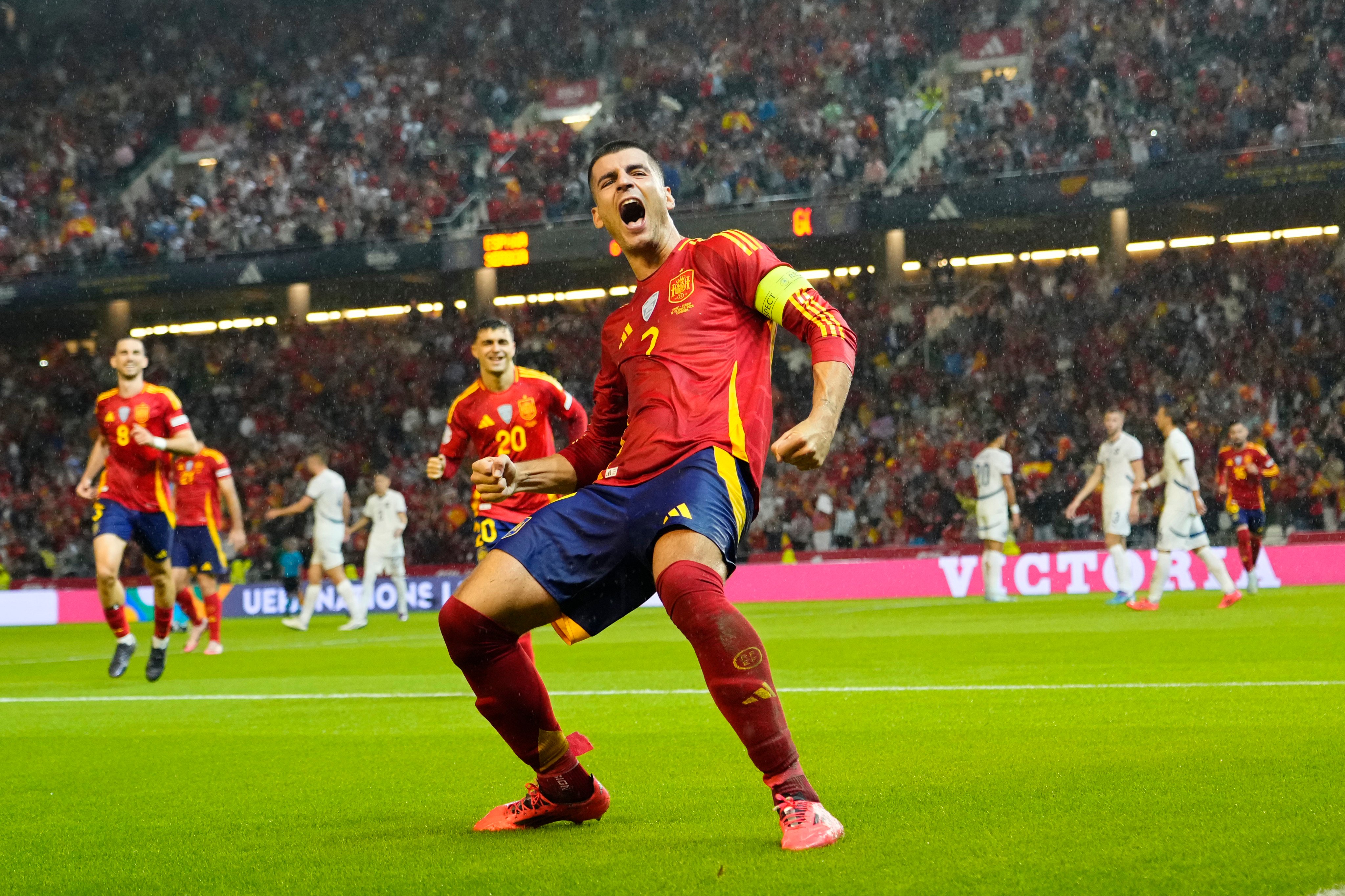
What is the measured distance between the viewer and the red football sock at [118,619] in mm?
11117

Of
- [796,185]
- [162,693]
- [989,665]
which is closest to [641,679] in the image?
[989,665]

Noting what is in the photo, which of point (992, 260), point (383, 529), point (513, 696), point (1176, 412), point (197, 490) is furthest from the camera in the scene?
point (992, 260)

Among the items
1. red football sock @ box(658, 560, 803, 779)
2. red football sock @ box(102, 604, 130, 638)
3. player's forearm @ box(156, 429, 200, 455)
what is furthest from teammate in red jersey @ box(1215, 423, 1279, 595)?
red football sock @ box(658, 560, 803, 779)

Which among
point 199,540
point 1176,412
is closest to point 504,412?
point 199,540

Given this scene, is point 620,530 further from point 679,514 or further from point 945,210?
point 945,210

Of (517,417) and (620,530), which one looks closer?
(620,530)

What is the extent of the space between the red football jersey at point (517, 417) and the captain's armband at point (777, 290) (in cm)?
499

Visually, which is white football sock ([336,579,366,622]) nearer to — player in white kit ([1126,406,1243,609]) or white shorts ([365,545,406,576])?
white shorts ([365,545,406,576])

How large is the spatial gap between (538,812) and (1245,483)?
570 inches

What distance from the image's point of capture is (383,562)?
20312 mm

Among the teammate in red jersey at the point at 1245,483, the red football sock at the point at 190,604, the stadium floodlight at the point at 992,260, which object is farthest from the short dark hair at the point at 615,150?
the stadium floodlight at the point at 992,260

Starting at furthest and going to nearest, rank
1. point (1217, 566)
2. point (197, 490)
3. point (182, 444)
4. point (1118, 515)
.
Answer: point (1118, 515) < point (1217, 566) < point (197, 490) < point (182, 444)

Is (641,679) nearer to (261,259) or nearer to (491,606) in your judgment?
(491,606)

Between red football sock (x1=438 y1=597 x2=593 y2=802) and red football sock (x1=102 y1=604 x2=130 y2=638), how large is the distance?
25.5ft
